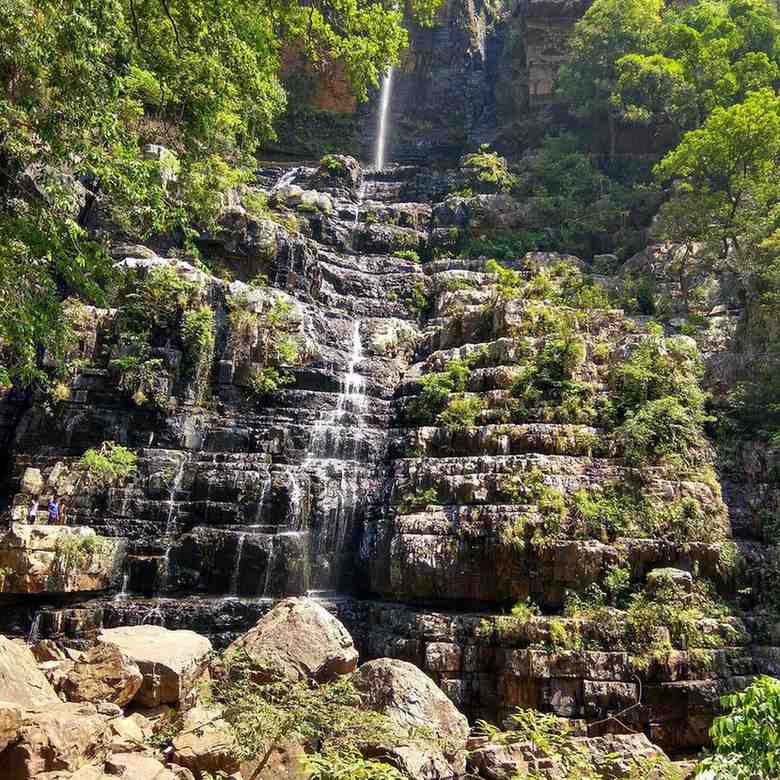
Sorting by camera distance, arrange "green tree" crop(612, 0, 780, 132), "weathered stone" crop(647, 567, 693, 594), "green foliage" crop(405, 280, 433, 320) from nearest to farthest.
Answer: "weathered stone" crop(647, 567, 693, 594) → "green foliage" crop(405, 280, 433, 320) → "green tree" crop(612, 0, 780, 132)

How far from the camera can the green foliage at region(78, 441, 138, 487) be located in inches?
544

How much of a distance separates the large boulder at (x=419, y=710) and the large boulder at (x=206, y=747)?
1722 millimetres

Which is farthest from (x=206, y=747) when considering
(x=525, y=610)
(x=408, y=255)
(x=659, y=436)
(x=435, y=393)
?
(x=408, y=255)

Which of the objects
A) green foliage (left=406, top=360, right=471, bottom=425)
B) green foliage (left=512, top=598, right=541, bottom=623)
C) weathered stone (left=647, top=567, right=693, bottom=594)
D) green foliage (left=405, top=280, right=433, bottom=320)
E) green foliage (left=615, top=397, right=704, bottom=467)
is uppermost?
green foliage (left=405, top=280, right=433, bottom=320)

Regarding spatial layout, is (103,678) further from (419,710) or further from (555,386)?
(555,386)

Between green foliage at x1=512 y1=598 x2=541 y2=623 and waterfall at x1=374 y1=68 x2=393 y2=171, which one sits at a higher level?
waterfall at x1=374 y1=68 x2=393 y2=171

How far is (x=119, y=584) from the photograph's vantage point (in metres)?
12.8

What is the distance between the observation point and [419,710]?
744 cm

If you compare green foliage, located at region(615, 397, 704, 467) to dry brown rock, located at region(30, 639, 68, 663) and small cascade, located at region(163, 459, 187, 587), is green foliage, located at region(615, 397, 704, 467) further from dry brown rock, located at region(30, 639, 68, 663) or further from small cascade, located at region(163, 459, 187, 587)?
dry brown rock, located at region(30, 639, 68, 663)

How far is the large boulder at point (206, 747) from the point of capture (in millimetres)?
5816

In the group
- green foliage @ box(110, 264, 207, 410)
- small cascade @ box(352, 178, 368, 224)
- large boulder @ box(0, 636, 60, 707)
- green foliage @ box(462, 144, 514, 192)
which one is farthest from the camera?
green foliage @ box(462, 144, 514, 192)

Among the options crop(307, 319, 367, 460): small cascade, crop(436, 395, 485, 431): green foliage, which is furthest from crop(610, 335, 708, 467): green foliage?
crop(307, 319, 367, 460): small cascade

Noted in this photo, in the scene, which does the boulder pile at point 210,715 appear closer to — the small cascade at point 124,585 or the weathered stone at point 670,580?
the weathered stone at point 670,580

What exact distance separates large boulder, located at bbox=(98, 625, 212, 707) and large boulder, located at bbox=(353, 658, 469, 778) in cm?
203
